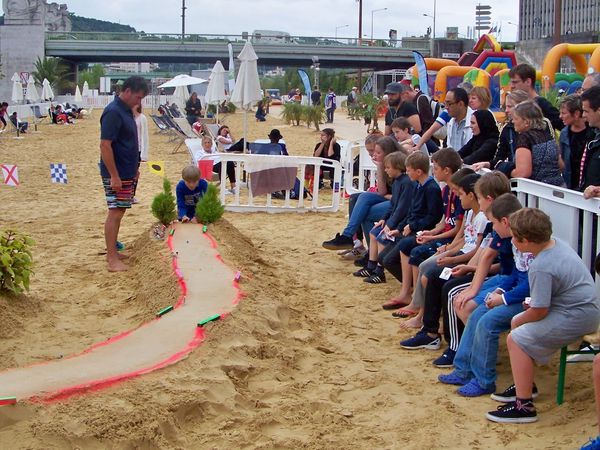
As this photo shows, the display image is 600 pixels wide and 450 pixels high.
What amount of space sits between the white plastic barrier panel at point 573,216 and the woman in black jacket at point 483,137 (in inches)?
58.7

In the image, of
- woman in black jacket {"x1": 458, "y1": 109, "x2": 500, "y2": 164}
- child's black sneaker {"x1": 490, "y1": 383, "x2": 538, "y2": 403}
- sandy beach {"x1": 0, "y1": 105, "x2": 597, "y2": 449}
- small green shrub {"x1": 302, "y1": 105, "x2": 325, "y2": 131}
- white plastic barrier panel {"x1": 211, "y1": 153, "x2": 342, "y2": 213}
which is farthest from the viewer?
small green shrub {"x1": 302, "y1": 105, "x2": 325, "y2": 131}

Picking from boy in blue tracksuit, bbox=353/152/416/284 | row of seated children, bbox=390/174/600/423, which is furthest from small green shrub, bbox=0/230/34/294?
row of seated children, bbox=390/174/600/423

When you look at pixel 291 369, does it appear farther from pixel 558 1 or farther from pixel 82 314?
pixel 558 1

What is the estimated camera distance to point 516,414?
14.5 ft

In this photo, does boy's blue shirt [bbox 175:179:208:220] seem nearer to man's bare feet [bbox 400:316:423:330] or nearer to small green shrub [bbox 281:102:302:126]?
man's bare feet [bbox 400:316:423:330]

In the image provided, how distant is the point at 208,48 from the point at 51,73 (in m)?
12.8

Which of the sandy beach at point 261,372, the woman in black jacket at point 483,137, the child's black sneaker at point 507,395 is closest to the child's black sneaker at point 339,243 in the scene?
the sandy beach at point 261,372

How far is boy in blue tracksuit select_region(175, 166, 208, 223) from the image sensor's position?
357 inches

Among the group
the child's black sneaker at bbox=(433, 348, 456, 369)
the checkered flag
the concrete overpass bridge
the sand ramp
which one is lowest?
the child's black sneaker at bbox=(433, 348, 456, 369)

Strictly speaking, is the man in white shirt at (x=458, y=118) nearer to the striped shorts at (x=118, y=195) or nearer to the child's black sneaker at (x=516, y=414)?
the striped shorts at (x=118, y=195)

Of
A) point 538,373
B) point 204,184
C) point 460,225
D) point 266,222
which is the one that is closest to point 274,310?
point 460,225

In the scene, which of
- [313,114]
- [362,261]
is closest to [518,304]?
[362,261]

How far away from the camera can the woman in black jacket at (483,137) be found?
283 inches

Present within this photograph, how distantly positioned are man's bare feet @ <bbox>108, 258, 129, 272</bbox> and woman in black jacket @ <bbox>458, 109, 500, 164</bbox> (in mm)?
3555
